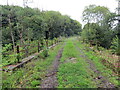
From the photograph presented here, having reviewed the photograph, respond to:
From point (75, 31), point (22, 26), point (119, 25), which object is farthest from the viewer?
point (75, 31)

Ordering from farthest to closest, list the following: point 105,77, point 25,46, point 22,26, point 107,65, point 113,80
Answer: point 22,26, point 25,46, point 107,65, point 105,77, point 113,80

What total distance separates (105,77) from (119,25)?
46.2ft

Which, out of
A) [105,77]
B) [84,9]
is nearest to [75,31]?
[84,9]

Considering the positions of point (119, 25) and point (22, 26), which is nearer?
point (22, 26)

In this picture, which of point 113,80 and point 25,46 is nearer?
point 113,80

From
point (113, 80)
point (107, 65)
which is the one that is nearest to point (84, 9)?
point (107, 65)

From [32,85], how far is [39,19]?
282 inches

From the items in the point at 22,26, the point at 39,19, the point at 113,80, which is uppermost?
the point at 39,19

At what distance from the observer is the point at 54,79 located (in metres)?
4.04

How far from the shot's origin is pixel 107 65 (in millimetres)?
5660

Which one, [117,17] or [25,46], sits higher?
[117,17]

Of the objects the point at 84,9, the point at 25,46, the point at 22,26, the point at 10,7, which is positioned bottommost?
the point at 25,46

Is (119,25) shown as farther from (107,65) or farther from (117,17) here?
(107,65)

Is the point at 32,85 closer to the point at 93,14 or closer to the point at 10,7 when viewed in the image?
the point at 10,7
